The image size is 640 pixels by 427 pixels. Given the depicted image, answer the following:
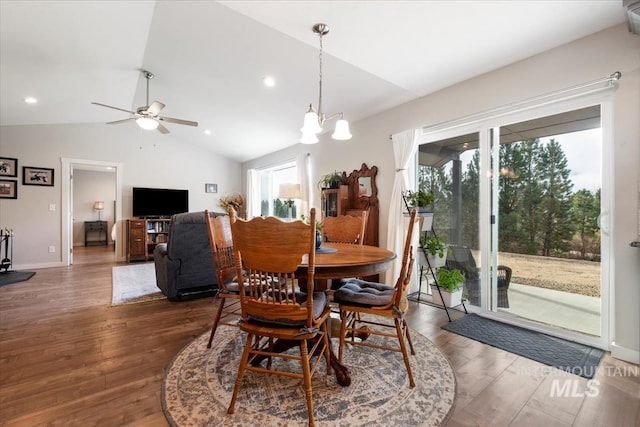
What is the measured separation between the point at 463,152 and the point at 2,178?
7.47 meters

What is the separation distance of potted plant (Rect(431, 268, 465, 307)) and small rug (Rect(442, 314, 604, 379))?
286mm

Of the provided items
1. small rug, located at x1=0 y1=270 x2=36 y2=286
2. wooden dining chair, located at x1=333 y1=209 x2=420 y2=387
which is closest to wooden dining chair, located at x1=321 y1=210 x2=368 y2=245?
wooden dining chair, located at x1=333 y1=209 x2=420 y2=387

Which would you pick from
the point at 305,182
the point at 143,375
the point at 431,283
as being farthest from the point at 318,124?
the point at 305,182

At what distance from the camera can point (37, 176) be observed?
5309 millimetres

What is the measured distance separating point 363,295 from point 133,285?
3.73m

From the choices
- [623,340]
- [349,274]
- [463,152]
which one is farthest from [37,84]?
[623,340]

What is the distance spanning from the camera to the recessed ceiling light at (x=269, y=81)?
361 centimetres

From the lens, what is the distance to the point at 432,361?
202 cm

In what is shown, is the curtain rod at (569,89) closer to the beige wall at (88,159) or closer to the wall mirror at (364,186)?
the wall mirror at (364,186)

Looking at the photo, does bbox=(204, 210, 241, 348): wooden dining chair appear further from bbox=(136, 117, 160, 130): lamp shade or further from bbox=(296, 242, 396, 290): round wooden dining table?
bbox=(136, 117, 160, 130): lamp shade

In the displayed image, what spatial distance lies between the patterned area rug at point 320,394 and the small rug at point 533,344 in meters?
0.64

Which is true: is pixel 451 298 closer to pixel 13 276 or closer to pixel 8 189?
pixel 13 276

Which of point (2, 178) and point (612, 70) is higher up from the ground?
point (612, 70)

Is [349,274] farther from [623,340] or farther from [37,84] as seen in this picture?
[37,84]
